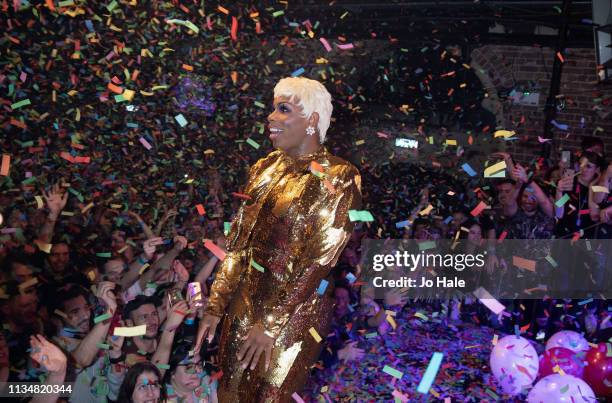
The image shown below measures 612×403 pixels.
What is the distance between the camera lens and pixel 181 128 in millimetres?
9430

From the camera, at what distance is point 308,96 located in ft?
9.87

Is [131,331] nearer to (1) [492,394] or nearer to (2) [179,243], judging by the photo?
(2) [179,243]

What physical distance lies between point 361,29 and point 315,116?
7.65m

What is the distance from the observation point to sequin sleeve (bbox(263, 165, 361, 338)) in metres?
2.72

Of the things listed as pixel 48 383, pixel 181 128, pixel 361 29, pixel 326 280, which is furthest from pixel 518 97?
pixel 48 383

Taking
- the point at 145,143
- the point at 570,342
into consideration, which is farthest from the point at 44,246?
the point at 570,342

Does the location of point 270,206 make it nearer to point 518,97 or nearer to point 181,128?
point 181,128

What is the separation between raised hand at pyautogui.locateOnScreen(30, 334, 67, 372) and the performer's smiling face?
5.24ft

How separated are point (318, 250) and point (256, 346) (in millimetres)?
492

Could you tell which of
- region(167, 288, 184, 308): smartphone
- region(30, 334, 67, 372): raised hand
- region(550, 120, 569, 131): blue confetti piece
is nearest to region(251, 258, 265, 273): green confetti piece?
region(30, 334, 67, 372): raised hand

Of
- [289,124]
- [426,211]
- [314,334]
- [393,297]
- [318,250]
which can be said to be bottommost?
[426,211]

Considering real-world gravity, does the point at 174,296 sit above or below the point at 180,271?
above

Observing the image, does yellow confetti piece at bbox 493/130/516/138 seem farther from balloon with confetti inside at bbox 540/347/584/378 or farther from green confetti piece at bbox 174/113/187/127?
balloon with confetti inside at bbox 540/347/584/378

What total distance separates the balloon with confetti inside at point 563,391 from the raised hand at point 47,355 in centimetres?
315
